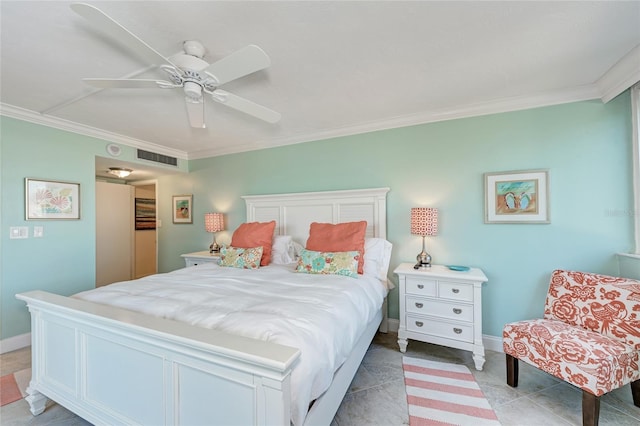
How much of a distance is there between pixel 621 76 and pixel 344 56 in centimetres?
211

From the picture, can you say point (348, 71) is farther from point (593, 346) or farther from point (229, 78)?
point (593, 346)

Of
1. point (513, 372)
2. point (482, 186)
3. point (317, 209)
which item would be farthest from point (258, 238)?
point (513, 372)

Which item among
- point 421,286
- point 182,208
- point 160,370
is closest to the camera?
point 160,370

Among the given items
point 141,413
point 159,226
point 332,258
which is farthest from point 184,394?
point 159,226

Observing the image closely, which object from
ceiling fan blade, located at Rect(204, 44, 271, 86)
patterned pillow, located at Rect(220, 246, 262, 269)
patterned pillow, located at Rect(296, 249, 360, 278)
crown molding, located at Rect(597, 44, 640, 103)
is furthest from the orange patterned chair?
ceiling fan blade, located at Rect(204, 44, 271, 86)

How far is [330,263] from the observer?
2.38 metres

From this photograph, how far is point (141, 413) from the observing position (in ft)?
4.03

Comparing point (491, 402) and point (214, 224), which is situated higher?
point (214, 224)

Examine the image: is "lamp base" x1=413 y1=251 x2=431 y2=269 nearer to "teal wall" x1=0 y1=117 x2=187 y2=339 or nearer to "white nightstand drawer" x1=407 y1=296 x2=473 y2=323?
"white nightstand drawer" x1=407 y1=296 x2=473 y2=323

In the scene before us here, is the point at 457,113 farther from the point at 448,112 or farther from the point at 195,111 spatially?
the point at 195,111

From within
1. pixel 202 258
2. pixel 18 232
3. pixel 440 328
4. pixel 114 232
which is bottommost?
pixel 440 328

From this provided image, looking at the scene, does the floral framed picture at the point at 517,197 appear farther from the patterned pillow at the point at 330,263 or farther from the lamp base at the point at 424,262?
the patterned pillow at the point at 330,263

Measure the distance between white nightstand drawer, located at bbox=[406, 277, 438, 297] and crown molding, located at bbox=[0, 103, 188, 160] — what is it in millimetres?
3934

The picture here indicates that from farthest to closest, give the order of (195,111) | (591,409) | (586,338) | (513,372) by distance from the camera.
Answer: (195,111) → (513,372) → (586,338) → (591,409)
